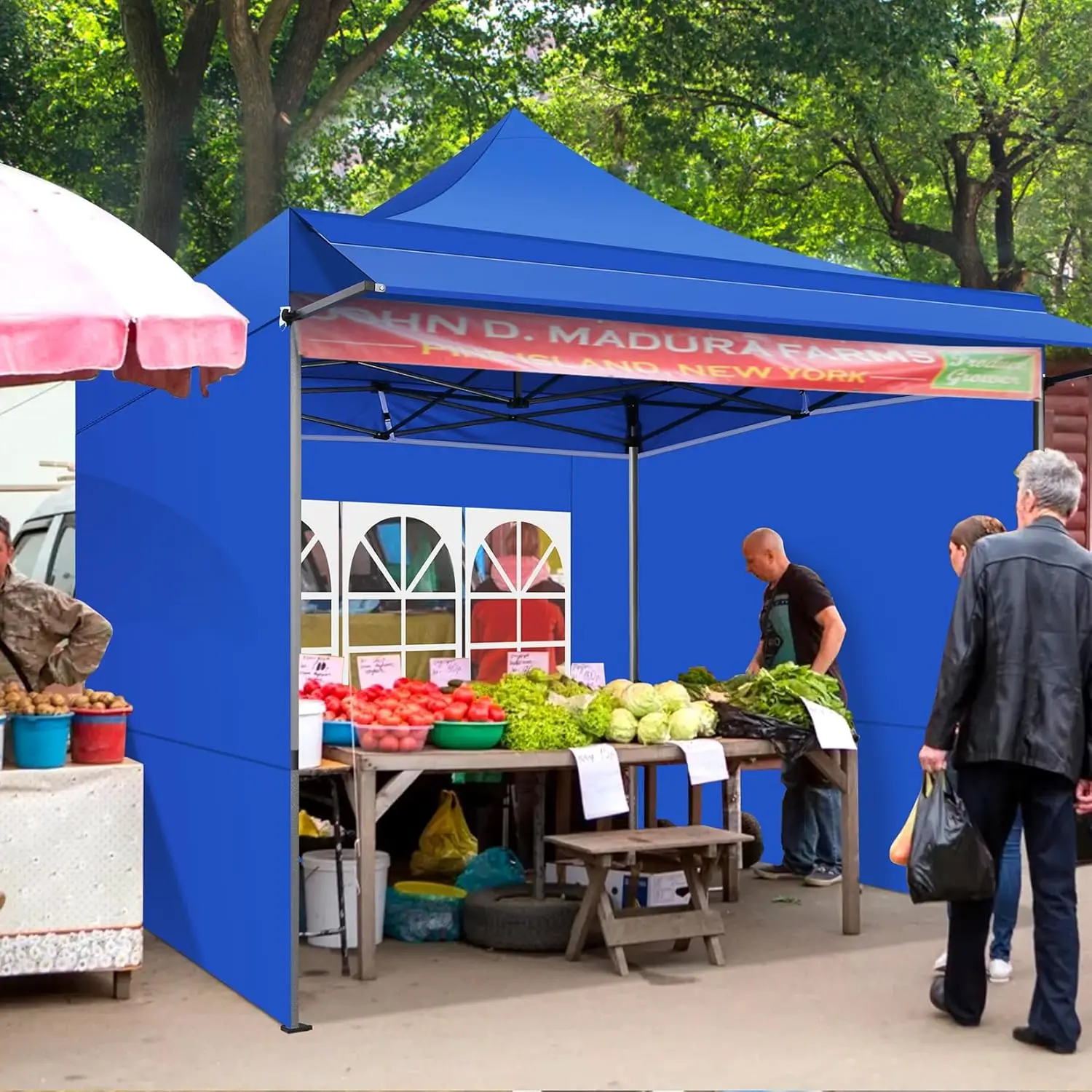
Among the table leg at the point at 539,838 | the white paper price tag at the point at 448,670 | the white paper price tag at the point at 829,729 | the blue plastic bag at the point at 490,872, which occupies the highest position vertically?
the white paper price tag at the point at 448,670

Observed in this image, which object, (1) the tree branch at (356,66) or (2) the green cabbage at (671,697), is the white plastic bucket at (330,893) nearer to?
(2) the green cabbage at (671,697)

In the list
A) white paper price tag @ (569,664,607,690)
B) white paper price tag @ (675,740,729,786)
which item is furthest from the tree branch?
white paper price tag @ (675,740,729,786)

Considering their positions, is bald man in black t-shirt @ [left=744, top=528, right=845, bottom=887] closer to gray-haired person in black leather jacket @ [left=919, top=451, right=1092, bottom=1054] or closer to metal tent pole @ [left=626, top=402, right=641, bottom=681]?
metal tent pole @ [left=626, top=402, right=641, bottom=681]

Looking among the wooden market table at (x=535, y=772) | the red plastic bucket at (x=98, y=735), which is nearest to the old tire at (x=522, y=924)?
the wooden market table at (x=535, y=772)

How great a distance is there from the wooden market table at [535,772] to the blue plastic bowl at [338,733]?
0.03 metres

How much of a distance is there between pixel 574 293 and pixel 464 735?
1846mm

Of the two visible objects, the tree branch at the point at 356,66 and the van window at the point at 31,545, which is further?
the tree branch at the point at 356,66

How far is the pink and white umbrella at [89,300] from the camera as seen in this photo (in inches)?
176

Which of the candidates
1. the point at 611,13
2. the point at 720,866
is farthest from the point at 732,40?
the point at 720,866

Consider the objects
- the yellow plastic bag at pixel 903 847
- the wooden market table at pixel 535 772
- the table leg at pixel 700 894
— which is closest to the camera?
the yellow plastic bag at pixel 903 847

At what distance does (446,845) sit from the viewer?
7.45 m

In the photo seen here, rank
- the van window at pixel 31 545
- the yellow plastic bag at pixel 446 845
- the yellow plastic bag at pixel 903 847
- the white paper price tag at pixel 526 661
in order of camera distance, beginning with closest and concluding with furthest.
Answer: the yellow plastic bag at pixel 903 847
the yellow plastic bag at pixel 446 845
the white paper price tag at pixel 526 661
the van window at pixel 31 545

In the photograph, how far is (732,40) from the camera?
19703mm

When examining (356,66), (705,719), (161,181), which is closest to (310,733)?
(705,719)
